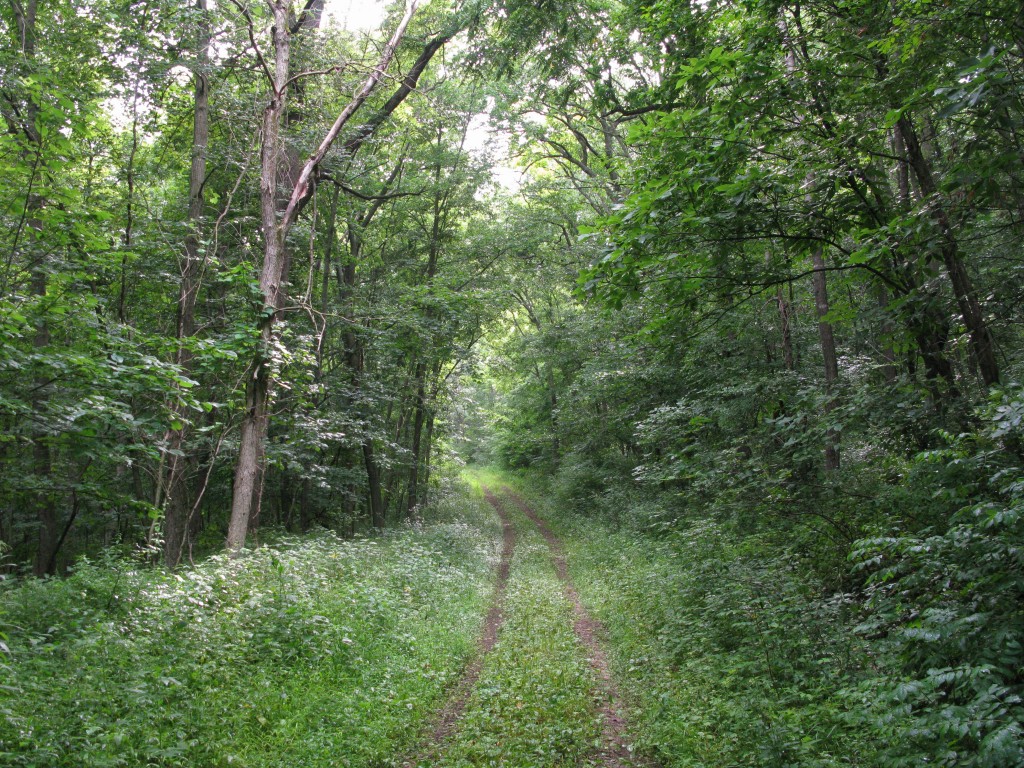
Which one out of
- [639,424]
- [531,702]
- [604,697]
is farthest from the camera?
[639,424]

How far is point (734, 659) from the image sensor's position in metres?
6.00

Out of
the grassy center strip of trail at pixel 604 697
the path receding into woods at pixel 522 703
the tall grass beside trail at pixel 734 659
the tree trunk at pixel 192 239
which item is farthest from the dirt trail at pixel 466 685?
the tree trunk at pixel 192 239

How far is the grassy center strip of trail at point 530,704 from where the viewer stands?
5.04 metres

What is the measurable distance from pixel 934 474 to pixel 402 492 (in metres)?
21.3

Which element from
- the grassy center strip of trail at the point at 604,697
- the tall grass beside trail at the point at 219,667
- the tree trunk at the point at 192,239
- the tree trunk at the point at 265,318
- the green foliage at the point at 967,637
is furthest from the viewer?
the tree trunk at the point at 192,239

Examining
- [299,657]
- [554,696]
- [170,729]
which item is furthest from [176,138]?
[554,696]

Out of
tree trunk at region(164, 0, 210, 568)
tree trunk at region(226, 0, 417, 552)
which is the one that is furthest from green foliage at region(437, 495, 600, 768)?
tree trunk at region(164, 0, 210, 568)

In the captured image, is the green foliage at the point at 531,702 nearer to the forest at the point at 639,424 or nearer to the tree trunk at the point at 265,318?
the forest at the point at 639,424

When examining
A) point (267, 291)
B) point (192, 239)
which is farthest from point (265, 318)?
point (192, 239)

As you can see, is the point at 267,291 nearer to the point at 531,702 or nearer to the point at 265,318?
the point at 265,318

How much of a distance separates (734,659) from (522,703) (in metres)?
2.26

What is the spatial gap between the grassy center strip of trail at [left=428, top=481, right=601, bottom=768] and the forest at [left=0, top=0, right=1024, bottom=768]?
5 centimetres

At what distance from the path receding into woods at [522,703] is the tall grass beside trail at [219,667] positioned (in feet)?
0.92

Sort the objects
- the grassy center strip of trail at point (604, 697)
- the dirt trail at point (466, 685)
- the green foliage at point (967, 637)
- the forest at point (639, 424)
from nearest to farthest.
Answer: the green foliage at point (967, 637), the forest at point (639, 424), the grassy center strip of trail at point (604, 697), the dirt trail at point (466, 685)
